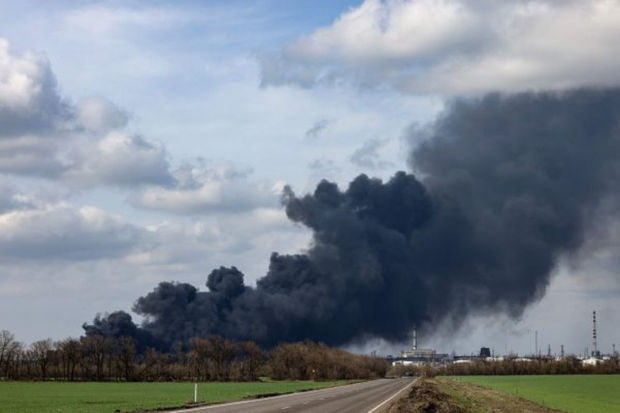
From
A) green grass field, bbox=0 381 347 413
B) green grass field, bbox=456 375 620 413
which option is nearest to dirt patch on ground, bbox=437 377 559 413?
green grass field, bbox=456 375 620 413

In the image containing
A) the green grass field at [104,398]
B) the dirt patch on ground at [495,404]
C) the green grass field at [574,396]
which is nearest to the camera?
the dirt patch on ground at [495,404]

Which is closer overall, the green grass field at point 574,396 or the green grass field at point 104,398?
the green grass field at point 104,398

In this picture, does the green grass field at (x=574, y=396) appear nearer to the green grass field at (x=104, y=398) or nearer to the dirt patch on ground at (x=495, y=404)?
the dirt patch on ground at (x=495, y=404)

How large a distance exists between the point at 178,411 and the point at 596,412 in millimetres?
33236

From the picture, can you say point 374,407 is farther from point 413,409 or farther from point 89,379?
point 89,379

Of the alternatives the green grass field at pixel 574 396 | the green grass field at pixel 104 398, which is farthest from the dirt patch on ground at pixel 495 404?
the green grass field at pixel 104 398

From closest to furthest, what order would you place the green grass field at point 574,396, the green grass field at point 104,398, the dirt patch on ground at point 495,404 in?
1. the dirt patch on ground at point 495,404
2. the green grass field at point 104,398
3. the green grass field at point 574,396

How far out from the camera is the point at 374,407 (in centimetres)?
5975

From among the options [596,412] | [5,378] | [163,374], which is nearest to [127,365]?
[163,374]

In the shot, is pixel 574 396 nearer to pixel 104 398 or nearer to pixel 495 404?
pixel 495 404

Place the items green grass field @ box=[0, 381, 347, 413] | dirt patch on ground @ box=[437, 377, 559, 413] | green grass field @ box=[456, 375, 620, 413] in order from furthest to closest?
green grass field @ box=[456, 375, 620, 413], green grass field @ box=[0, 381, 347, 413], dirt patch on ground @ box=[437, 377, 559, 413]

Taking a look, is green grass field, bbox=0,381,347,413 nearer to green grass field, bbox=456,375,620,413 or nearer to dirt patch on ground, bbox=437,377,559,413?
dirt patch on ground, bbox=437,377,559,413

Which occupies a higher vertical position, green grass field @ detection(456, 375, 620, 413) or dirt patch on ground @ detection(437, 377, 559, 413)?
dirt patch on ground @ detection(437, 377, 559, 413)

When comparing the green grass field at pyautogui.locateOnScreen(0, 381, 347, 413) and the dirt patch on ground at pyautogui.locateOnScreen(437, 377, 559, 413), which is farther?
the green grass field at pyautogui.locateOnScreen(0, 381, 347, 413)
